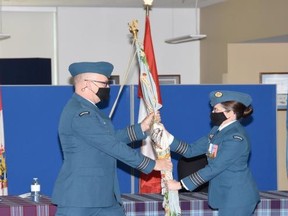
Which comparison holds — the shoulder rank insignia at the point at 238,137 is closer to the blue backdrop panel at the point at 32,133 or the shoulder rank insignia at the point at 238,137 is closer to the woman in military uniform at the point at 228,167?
the woman in military uniform at the point at 228,167

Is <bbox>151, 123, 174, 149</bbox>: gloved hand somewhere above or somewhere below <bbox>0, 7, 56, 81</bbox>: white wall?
below

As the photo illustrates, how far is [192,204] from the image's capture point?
4262 mm

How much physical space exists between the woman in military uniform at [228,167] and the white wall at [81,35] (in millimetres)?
6848

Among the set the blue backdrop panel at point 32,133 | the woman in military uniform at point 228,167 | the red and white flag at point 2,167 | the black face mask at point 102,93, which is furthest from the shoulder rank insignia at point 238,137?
the red and white flag at point 2,167

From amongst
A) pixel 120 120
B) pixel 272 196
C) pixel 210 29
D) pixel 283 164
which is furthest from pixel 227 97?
pixel 210 29

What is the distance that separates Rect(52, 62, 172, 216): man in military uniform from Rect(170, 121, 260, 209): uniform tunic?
0.32m

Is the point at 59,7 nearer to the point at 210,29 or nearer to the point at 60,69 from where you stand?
the point at 60,69

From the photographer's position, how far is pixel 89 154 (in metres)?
3.68

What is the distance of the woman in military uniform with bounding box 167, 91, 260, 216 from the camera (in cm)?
388

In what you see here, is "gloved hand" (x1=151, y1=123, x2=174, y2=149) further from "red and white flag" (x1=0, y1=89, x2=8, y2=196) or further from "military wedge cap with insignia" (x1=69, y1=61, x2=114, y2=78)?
"red and white flag" (x1=0, y1=89, x2=8, y2=196)

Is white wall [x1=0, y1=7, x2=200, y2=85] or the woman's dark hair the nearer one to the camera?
the woman's dark hair

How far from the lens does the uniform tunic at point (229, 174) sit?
3871mm

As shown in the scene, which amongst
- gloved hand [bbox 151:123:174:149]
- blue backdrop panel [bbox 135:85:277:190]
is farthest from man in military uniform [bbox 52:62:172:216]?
blue backdrop panel [bbox 135:85:277:190]

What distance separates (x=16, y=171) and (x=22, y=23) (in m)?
5.79
